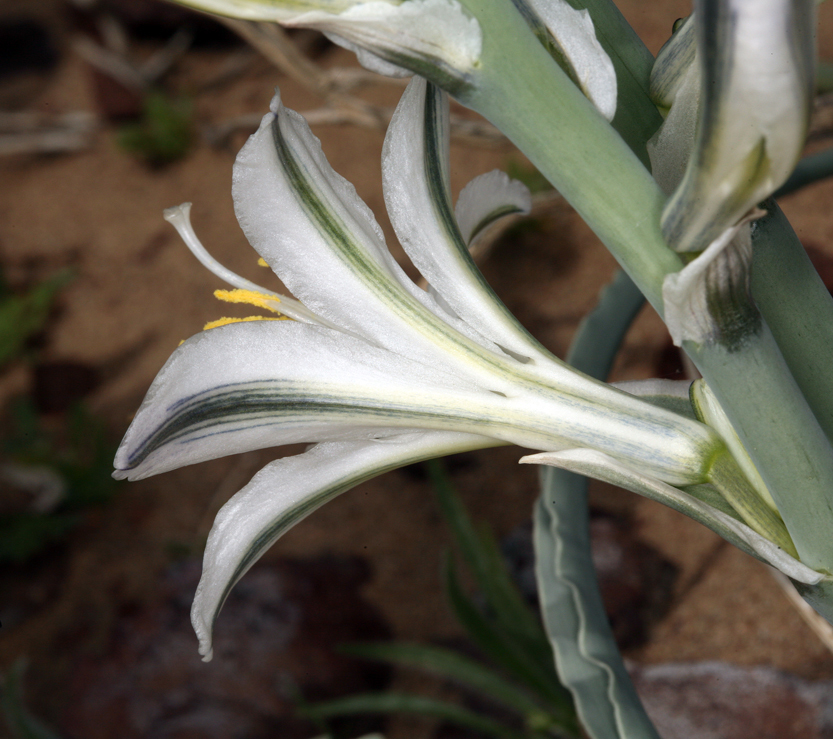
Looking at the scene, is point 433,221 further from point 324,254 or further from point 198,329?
point 198,329

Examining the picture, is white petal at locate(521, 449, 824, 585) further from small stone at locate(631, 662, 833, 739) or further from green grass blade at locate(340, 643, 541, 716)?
green grass blade at locate(340, 643, 541, 716)

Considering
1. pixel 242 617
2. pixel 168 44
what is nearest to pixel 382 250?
pixel 242 617

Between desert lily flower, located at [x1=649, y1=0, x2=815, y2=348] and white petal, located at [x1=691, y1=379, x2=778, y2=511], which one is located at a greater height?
desert lily flower, located at [x1=649, y1=0, x2=815, y2=348]

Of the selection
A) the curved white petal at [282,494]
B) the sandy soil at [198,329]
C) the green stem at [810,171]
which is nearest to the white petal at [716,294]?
the curved white petal at [282,494]

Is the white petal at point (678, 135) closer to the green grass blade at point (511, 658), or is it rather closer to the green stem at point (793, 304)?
the green stem at point (793, 304)

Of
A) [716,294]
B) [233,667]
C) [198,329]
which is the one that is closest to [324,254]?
[716,294]

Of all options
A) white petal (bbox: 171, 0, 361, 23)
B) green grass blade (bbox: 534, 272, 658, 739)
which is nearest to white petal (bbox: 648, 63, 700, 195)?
white petal (bbox: 171, 0, 361, 23)

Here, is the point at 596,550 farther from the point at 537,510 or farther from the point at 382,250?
the point at 382,250
